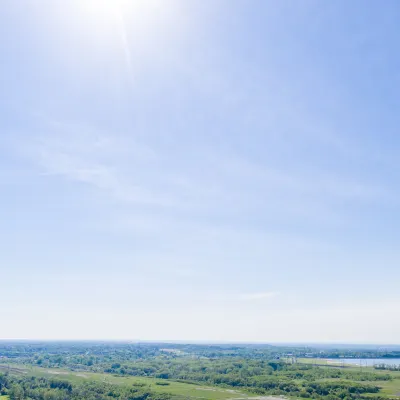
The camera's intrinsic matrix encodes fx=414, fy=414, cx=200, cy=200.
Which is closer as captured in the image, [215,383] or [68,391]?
[68,391]

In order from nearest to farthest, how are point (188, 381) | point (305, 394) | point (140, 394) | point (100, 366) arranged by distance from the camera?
point (140, 394), point (305, 394), point (188, 381), point (100, 366)

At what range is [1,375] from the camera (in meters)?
55.0

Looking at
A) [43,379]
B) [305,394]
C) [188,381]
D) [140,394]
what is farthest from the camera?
[188,381]

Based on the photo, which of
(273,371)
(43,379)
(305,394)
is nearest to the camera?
(305,394)

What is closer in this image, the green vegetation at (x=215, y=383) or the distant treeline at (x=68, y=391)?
the distant treeline at (x=68, y=391)

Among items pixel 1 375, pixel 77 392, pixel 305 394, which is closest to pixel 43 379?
pixel 1 375

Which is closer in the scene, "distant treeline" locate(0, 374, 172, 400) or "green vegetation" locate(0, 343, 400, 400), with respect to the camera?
"distant treeline" locate(0, 374, 172, 400)

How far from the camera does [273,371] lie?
222ft

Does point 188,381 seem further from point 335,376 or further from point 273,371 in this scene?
point 335,376

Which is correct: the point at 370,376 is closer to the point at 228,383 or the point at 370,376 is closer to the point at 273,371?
the point at 273,371

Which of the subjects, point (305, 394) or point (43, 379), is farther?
point (43, 379)

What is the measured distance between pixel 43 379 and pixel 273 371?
117 ft

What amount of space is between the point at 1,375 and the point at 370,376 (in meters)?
52.6

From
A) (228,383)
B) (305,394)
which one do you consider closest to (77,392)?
(228,383)
